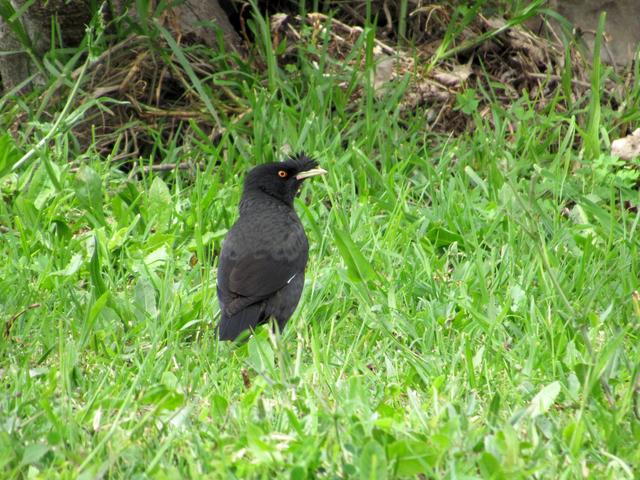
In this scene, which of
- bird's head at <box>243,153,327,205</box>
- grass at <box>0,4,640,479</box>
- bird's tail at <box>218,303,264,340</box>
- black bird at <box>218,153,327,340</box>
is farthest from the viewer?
bird's head at <box>243,153,327,205</box>

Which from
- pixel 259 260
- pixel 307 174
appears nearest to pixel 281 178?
pixel 307 174

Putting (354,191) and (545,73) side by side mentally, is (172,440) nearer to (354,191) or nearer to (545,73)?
(354,191)

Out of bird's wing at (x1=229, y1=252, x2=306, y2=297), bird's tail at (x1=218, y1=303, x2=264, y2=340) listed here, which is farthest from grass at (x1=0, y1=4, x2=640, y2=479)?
bird's wing at (x1=229, y1=252, x2=306, y2=297)

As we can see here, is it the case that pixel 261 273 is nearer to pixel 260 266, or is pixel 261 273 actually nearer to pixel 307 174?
pixel 260 266

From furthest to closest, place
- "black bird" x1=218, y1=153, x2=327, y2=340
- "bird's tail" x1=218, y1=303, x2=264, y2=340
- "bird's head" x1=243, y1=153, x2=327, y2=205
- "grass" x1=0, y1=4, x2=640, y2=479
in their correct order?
"bird's head" x1=243, y1=153, x2=327, y2=205 < "black bird" x1=218, y1=153, x2=327, y2=340 < "bird's tail" x1=218, y1=303, x2=264, y2=340 < "grass" x1=0, y1=4, x2=640, y2=479

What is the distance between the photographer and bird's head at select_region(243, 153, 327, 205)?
18.4 ft

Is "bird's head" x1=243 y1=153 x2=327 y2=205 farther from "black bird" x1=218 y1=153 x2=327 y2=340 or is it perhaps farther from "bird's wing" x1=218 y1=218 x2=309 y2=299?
"bird's wing" x1=218 y1=218 x2=309 y2=299

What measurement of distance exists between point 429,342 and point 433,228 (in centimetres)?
125

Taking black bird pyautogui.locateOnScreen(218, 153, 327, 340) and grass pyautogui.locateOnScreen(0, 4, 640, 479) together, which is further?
black bird pyautogui.locateOnScreen(218, 153, 327, 340)

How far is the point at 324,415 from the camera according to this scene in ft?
10.9

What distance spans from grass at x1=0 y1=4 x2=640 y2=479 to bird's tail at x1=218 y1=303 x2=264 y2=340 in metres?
0.09

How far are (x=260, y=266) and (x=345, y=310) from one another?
0.44 metres

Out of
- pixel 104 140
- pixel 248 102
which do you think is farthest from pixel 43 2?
pixel 248 102

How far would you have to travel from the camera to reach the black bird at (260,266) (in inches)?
191
